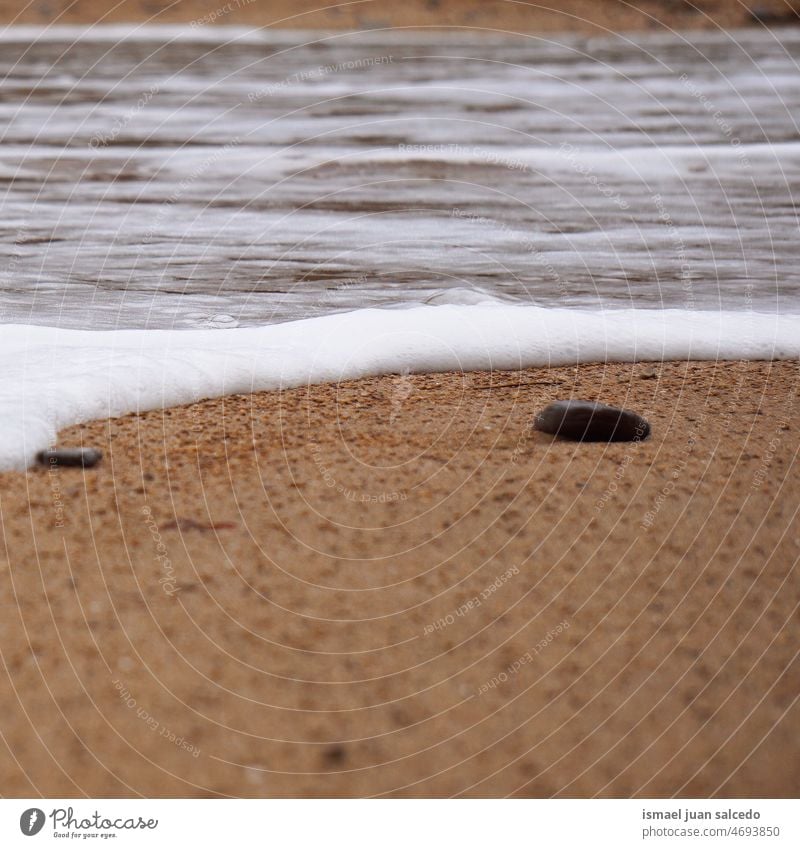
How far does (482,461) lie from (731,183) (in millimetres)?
4311

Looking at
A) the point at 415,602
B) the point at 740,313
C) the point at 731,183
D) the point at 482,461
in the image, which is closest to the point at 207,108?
the point at 731,183

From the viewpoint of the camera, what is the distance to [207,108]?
758 cm

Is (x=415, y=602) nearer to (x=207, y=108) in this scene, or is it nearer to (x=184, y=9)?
(x=207, y=108)

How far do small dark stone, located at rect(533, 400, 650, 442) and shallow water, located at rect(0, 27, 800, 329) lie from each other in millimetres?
1436

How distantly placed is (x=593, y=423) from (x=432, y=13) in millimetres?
8006
